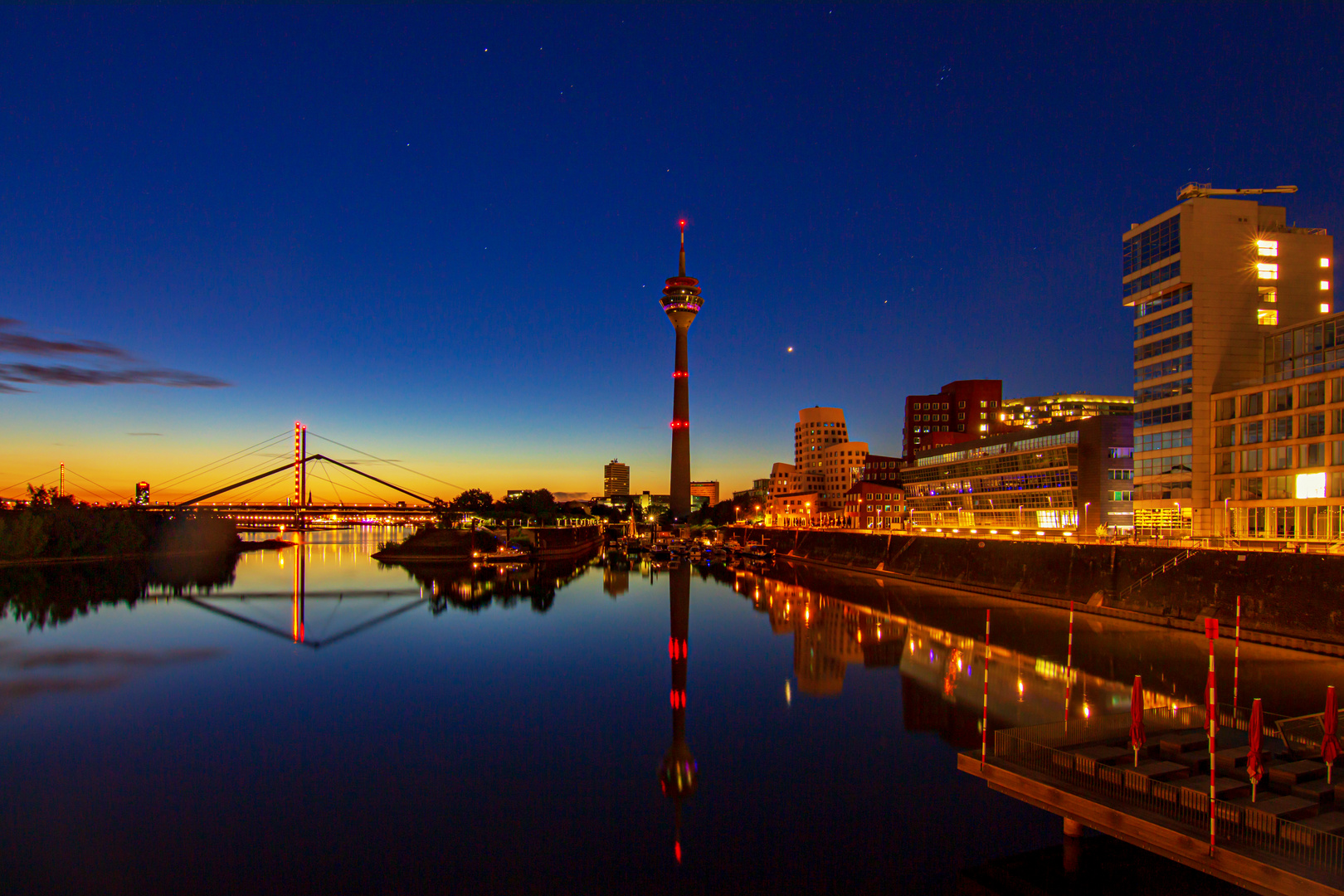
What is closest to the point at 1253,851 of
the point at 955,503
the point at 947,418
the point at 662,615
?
the point at 662,615

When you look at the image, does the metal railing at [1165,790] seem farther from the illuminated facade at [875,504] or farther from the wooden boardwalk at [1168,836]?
the illuminated facade at [875,504]

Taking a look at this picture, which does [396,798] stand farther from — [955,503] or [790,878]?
[955,503]

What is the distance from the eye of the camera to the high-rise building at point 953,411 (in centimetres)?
16262

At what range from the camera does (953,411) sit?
167m

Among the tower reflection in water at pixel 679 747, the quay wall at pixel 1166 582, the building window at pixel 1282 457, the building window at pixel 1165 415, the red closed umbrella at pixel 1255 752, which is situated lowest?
the tower reflection in water at pixel 679 747

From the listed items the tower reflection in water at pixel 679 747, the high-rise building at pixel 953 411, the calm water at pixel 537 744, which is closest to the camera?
the calm water at pixel 537 744

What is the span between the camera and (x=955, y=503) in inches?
3824

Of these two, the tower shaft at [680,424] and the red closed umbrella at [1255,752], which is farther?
the tower shaft at [680,424]

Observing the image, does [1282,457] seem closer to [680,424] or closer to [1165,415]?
[1165,415]

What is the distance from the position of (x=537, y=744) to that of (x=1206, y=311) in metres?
49.7

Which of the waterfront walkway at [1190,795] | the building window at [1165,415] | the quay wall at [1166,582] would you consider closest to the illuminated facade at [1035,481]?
the building window at [1165,415]

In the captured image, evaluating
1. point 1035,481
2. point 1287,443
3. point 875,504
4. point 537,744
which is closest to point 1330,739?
point 537,744

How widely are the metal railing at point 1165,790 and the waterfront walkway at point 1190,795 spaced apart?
0.02m

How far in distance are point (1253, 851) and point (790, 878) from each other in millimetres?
6932
